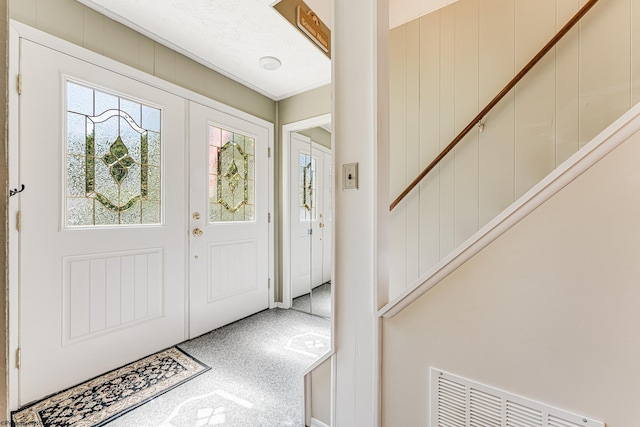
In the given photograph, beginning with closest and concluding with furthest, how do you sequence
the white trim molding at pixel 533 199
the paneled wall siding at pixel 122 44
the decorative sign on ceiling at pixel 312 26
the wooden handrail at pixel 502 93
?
the white trim molding at pixel 533 199
the wooden handrail at pixel 502 93
the paneled wall siding at pixel 122 44
the decorative sign on ceiling at pixel 312 26

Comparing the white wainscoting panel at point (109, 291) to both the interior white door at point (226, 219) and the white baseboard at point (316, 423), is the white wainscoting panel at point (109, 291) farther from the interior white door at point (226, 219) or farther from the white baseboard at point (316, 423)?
the white baseboard at point (316, 423)

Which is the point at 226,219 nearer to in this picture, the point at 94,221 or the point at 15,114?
the point at 94,221

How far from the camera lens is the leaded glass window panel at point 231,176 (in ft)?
7.86

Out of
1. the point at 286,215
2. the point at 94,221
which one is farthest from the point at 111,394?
the point at 286,215

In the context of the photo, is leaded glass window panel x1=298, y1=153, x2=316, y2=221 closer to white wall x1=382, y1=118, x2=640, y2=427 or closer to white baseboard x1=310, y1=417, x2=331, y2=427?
white baseboard x1=310, y1=417, x2=331, y2=427

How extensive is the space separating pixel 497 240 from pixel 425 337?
43 cm

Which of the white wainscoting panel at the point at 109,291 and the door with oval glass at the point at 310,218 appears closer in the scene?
the white wainscoting panel at the point at 109,291

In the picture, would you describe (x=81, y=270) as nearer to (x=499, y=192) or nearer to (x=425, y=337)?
(x=425, y=337)

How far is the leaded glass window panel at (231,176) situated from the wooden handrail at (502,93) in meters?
1.49

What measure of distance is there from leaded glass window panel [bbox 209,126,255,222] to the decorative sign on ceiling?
1108 millimetres

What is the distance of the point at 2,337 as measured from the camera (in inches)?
13.2

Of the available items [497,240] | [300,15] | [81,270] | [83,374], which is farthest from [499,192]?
[83,374]

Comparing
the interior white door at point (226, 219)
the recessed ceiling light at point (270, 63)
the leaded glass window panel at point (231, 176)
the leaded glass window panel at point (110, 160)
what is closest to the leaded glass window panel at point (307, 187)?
the interior white door at point (226, 219)

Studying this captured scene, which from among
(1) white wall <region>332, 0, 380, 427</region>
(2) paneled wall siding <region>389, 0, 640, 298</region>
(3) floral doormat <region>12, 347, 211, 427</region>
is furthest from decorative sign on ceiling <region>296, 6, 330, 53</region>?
(3) floral doormat <region>12, 347, 211, 427</region>
